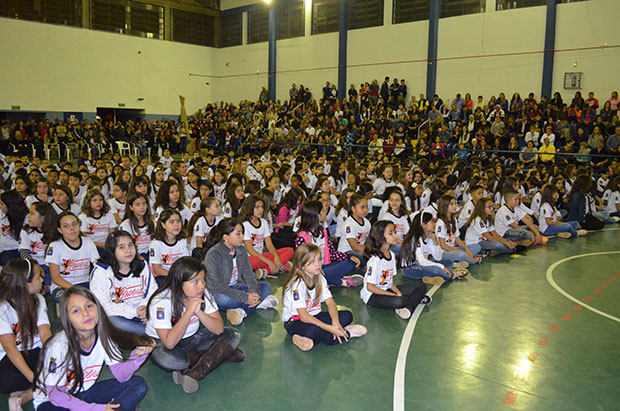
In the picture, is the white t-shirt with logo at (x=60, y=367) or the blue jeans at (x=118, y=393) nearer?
the white t-shirt with logo at (x=60, y=367)

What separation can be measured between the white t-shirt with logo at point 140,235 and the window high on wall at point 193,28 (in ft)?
81.9

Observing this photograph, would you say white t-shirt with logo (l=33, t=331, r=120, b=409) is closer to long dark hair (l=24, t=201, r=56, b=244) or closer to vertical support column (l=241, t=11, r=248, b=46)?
long dark hair (l=24, t=201, r=56, b=244)

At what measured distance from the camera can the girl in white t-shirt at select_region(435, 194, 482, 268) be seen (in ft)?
20.6

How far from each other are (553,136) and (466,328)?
12.3 m

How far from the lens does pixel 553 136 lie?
587 inches

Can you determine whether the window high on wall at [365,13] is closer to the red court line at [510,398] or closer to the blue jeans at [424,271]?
the blue jeans at [424,271]

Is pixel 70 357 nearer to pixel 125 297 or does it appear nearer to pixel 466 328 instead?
pixel 125 297

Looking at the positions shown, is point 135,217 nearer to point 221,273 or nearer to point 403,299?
point 221,273

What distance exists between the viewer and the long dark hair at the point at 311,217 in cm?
561

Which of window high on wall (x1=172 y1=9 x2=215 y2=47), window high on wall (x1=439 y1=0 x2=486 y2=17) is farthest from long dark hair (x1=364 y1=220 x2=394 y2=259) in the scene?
window high on wall (x1=172 y1=9 x2=215 y2=47)

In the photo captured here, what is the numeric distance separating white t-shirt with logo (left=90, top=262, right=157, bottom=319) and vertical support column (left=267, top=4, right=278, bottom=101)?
937 inches

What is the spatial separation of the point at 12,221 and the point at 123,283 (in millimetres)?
2745

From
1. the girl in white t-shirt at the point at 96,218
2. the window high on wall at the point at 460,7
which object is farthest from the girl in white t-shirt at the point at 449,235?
the window high on wall at the point at 460,7

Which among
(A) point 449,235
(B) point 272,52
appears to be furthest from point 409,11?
(A) point 449,235
